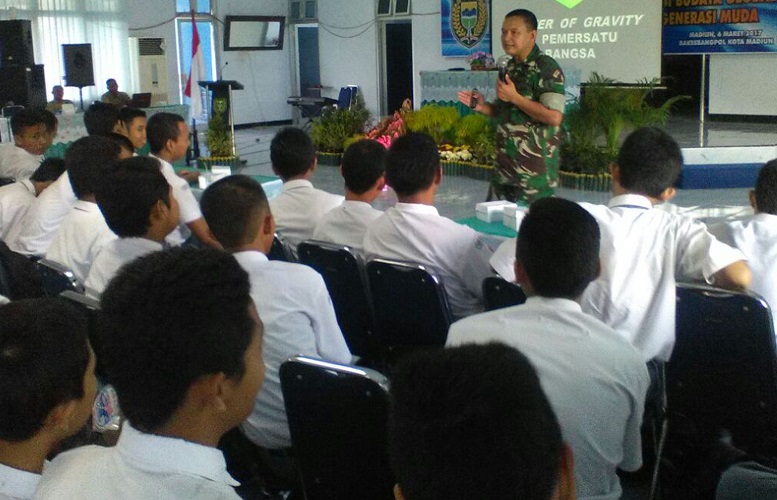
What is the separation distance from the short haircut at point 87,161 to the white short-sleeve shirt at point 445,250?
47.0 inches

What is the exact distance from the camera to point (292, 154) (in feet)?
12.2

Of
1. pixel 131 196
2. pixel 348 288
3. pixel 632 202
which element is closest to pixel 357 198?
pixel 348 288

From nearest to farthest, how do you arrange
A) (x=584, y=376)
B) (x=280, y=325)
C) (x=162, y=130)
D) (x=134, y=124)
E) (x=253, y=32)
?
(x=584, y=376), (x=280, y=325), (x=162, y=130), (x=134, y=124), (x=253, y=32)

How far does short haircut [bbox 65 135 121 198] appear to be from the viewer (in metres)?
3.31

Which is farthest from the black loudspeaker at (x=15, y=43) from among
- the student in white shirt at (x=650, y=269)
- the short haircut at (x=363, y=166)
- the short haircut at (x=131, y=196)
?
the student in white shirt at (x=650, y=269)

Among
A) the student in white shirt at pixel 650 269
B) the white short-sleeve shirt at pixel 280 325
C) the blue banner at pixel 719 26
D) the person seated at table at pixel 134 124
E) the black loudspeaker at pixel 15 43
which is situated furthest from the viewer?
the blue banner at pixel 719 26

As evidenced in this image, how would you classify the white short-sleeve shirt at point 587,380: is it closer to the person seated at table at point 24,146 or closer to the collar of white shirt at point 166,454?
the collar of white shirt at point 166,454

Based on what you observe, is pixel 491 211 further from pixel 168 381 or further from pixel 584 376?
pixel 168 381

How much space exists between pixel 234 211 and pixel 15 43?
8185mm

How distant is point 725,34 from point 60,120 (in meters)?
8.25

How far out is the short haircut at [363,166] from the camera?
335 centimetres

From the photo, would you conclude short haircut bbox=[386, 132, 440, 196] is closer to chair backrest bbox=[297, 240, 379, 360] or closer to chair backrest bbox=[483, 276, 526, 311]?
chair backrest bbox=[297, 240, 379, 360]

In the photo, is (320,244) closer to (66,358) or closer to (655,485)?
(655,485)

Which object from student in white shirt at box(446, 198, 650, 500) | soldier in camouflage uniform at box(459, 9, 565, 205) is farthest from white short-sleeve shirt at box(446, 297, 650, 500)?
soldier in camouflage uniform at box(459, 9, 565, 205)
